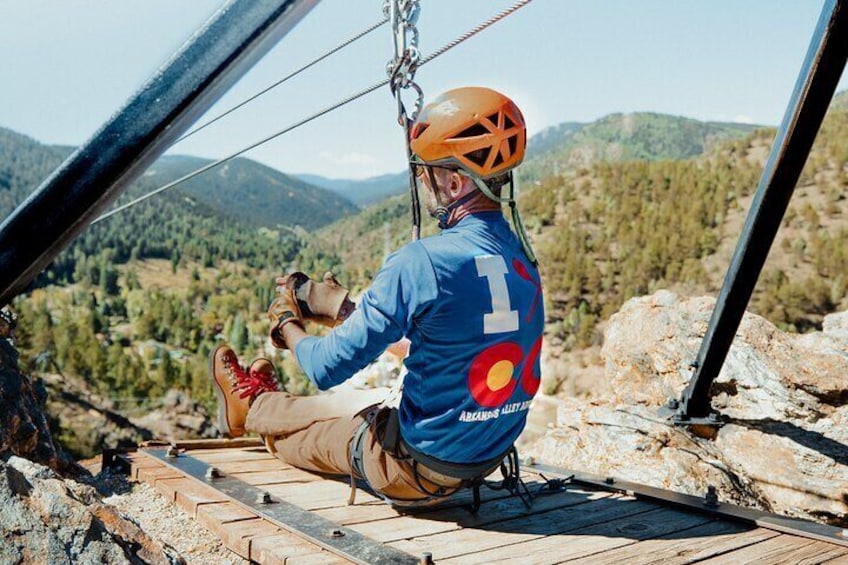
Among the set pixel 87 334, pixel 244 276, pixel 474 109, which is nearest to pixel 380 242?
pixel 244 276

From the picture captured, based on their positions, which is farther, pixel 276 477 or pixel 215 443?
pixel 215 443

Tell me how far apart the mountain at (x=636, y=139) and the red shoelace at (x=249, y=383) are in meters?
71.5

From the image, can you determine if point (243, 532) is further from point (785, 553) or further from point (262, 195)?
point (262, 195)

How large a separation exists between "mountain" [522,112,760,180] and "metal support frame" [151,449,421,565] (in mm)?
72559

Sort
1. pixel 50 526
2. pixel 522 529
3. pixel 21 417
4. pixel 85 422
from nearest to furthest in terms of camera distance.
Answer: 1. pixel 50 526
2. pixel 522 529
3. pixel 21 417
4. pixel 85 422

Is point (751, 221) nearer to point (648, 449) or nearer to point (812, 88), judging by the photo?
point (812, 88)

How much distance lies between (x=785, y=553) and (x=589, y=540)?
3.00 ft

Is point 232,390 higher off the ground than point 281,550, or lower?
higher

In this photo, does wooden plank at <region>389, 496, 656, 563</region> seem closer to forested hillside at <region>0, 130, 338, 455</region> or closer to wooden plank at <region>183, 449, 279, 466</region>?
wooden plank at <region>183, 449, 279, 466</region>

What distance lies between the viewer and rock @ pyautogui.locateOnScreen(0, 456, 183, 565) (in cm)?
231

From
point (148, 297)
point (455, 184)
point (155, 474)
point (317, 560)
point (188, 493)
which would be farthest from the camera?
point (148, 297)

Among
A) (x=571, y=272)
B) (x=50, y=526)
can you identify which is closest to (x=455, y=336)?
(x=50, y=526)

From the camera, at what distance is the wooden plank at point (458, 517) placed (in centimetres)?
349

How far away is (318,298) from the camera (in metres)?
4.13
